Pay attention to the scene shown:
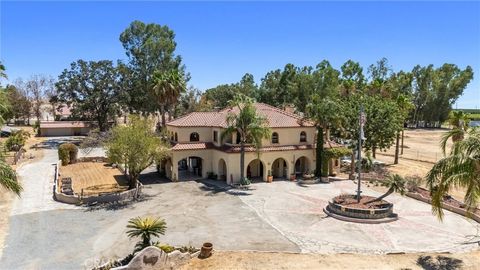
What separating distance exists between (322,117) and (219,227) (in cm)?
Result: 1984

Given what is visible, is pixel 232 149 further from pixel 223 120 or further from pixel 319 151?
pixel 319 151

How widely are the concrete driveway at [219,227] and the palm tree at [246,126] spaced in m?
4.74

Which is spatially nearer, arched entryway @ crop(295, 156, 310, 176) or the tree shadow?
the tree shadow

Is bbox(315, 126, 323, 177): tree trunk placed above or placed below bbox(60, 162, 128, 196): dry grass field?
above

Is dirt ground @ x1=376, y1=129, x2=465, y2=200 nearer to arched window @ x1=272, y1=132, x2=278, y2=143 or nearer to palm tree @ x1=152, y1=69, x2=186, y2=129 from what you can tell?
arched window @ x1=272, y1=132, x2=278, y2=143

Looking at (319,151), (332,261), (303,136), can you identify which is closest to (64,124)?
Answer: (303,136)

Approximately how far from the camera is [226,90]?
10138cm

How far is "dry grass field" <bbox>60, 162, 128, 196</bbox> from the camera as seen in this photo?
3650 centimetres

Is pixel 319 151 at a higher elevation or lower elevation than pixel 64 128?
lower

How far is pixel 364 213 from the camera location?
27.4 meters

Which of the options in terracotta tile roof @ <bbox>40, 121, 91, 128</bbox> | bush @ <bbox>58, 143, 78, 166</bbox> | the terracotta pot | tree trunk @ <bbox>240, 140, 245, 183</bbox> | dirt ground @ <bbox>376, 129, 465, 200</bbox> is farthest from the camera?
terracotta tile roof @ <bbox>40, 121, 91, 128</bbox>

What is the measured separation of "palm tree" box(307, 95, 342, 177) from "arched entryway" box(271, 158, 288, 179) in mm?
3491

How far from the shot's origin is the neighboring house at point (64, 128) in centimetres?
8269

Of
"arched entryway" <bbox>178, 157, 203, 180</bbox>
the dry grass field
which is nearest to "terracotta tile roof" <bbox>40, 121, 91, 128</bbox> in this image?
the dry grass field
